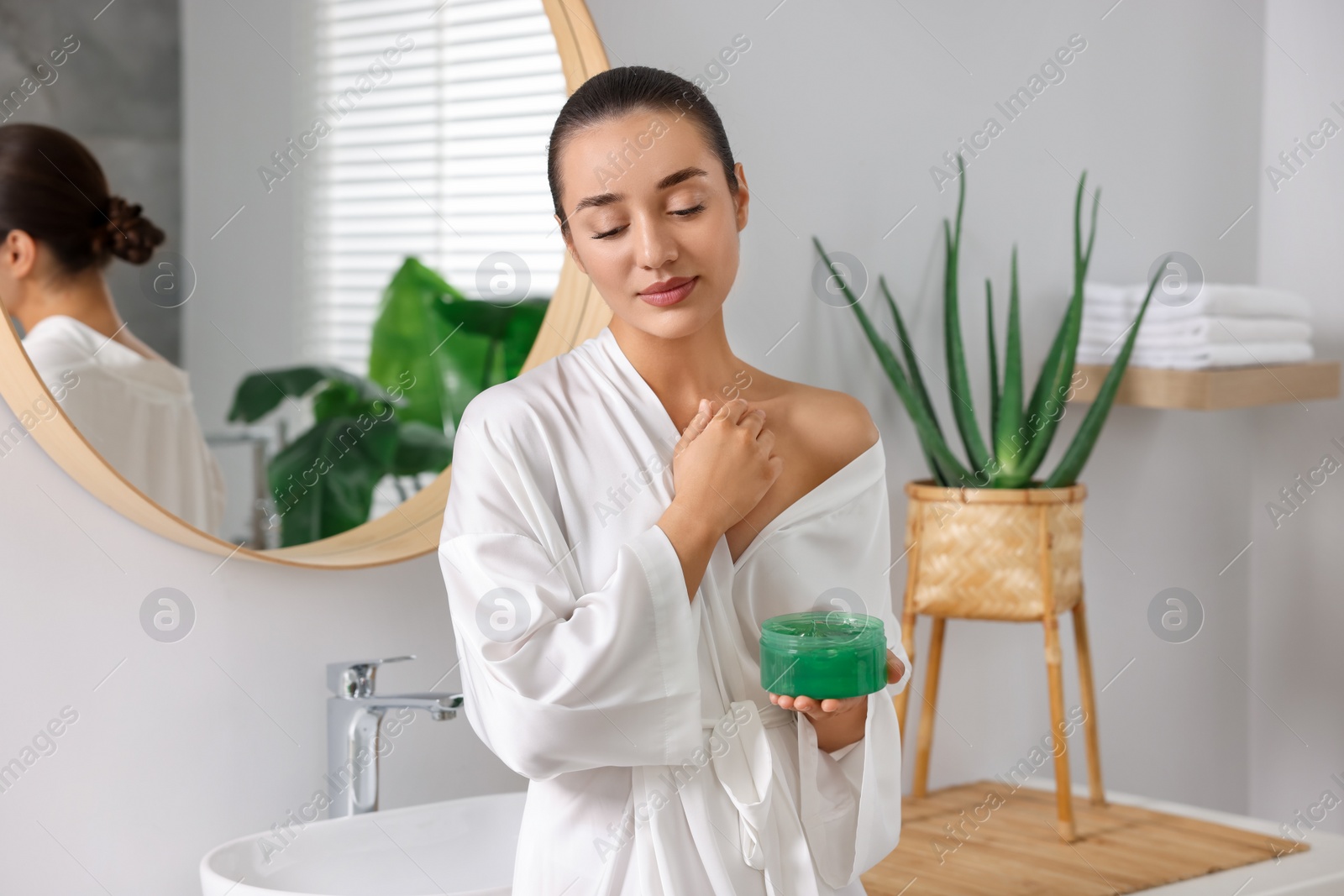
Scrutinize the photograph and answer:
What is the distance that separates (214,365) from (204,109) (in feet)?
0.86

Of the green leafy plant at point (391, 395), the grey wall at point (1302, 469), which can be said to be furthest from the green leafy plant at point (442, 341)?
the grey wall at point (1302, 469)

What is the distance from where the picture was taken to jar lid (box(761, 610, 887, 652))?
0.89 m

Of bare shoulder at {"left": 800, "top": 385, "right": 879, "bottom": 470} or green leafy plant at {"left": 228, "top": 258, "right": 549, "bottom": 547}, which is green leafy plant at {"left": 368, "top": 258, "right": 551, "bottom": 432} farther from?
bare shoulder at {"left": 800, "top": 385, "right": 879, "bottom": 470}

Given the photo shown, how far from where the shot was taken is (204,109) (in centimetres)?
130

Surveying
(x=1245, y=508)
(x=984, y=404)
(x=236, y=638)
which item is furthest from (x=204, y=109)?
(x=1245, y=508)

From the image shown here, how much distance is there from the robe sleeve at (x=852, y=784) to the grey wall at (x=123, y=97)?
2.32ft

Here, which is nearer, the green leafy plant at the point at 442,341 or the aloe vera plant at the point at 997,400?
the green leafy plant at the point at 442,341

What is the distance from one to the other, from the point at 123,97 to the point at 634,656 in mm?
785

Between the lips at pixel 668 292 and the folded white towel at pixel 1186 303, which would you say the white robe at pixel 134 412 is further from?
the folded white towel at pixel 1186 303

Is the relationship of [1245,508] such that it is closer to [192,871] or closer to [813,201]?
[813,201]

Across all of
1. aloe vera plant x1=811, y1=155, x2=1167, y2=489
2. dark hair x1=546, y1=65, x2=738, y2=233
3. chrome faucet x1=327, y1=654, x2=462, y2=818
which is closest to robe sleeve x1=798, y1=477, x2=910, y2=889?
dark hair x1=546, y1=65, x2=738, y2=233

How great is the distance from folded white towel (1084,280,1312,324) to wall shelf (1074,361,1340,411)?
0.27 feet

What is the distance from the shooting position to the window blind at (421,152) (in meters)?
1.40

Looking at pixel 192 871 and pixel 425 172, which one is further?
pixel 425 172
